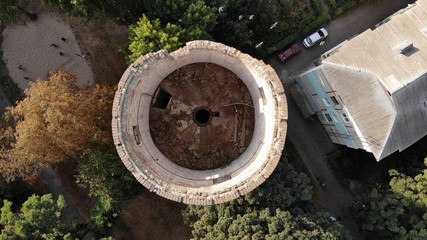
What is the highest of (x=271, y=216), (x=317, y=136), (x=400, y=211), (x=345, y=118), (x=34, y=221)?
(x=34, y=221)

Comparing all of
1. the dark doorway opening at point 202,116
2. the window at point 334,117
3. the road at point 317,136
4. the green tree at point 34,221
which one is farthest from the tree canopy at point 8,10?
the window at point 334,117

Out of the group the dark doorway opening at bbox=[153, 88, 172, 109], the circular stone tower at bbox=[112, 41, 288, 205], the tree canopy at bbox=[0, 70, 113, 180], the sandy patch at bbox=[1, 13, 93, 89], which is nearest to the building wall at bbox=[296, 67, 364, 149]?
the circular stone tower at bbox=[112, 41, 288, 205]

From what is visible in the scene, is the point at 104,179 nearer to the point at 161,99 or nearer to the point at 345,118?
the point at 161,99

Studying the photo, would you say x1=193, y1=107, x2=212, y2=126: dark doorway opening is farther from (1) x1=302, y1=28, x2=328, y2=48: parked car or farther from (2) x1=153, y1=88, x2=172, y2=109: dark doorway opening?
(1) x1=302, y1=28, x2=328, y2=48: parked car

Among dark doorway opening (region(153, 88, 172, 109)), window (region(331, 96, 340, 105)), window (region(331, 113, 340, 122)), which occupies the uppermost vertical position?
dark doorway opening (region(153, 88, 172, 109))

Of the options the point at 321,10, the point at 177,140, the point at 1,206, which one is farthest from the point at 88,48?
the point at 321,10

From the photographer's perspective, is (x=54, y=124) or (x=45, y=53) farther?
(x=45, y=53)

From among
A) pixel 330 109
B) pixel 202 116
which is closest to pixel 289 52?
pixel 330 109
